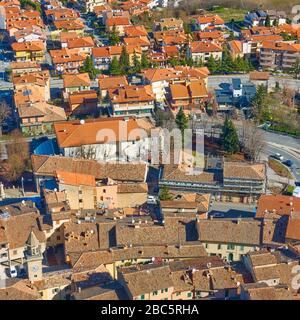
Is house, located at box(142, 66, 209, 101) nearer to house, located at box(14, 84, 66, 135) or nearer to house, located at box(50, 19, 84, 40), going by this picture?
house, located at box(14, 84, 66, 135)

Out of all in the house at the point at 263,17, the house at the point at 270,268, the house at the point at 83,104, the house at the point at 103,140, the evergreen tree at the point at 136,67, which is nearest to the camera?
the house at the point at 270,268

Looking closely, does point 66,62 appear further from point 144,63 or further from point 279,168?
point 279,168

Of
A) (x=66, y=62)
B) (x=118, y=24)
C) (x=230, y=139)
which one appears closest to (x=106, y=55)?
(x=66, y=62)

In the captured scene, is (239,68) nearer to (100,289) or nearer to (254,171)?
(254,171)

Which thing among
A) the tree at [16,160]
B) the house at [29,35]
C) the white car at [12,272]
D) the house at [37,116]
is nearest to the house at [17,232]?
the white car at [12,272]

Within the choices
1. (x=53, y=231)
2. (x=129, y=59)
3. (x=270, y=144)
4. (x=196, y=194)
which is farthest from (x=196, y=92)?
(x=53, y=231)

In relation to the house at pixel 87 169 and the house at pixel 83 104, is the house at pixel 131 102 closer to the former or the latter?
the house at pixel 83 104
